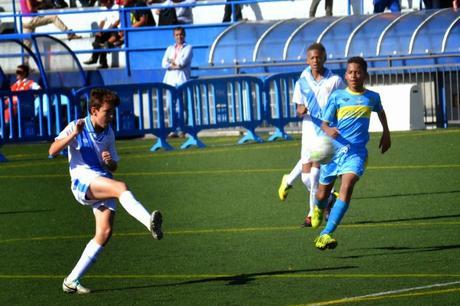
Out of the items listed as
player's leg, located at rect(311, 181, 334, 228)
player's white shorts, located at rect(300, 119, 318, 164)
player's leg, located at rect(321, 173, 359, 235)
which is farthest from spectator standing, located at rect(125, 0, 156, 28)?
player's leg, located at rect(321, 173, 359, 235)

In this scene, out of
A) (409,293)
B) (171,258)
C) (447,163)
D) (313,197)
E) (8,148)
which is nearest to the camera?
(409,293)

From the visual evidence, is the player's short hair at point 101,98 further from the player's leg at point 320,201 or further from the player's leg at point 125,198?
the player's leg at point 320,201

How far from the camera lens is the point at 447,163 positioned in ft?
67.9

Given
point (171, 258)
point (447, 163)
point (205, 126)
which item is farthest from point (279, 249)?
point (205, 126)

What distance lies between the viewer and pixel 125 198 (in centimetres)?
1126

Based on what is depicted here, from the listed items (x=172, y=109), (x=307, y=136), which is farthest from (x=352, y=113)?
(x=172, y=109)

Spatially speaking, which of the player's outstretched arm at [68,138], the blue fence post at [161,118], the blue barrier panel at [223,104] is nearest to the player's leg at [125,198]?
the player's outstretched arm at [68,138]

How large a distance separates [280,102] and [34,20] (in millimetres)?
13100

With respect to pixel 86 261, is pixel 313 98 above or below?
above

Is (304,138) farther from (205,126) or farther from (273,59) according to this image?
(273,59)

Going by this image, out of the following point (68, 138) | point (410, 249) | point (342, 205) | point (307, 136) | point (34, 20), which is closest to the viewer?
point (68, 138)

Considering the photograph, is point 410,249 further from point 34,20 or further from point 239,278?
point 34,20

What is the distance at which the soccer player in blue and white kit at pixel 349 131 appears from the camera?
12789mm

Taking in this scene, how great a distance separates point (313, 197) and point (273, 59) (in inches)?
637
